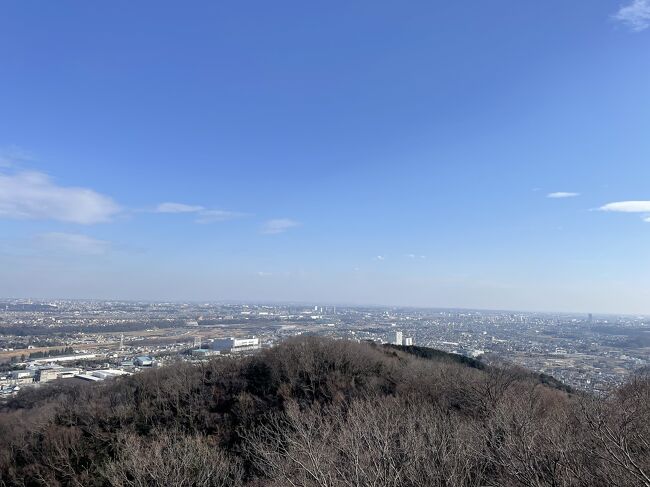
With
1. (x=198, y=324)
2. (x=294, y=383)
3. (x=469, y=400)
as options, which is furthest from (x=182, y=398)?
(x=198, y=324)

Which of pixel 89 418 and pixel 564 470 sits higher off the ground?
pixel 564 470

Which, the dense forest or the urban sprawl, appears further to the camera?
the urban sprawl

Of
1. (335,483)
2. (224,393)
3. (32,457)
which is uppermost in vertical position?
(335,483)

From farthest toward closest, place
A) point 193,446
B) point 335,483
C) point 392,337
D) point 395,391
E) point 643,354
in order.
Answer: point 392,337
point 643,354
point 395,391
point 193,446
point 335,483

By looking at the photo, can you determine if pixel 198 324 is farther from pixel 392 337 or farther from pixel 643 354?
pixel 643 354

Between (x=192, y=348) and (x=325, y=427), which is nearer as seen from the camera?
(x=325, y=427)

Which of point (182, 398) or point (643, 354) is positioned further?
point (643, 354)

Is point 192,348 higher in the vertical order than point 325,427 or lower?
lower

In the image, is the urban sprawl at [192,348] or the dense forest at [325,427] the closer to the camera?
the dense forest at [325,427]
